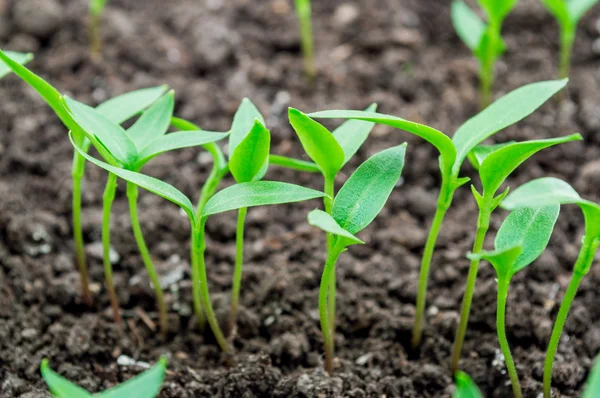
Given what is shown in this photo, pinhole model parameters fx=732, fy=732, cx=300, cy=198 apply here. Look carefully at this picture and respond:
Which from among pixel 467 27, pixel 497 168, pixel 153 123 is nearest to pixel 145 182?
pixel 153 123

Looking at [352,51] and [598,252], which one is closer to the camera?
[598,252]

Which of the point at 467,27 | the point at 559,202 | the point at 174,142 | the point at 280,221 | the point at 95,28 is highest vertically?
the point at 95,28

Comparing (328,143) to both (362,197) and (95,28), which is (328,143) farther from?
(95,28)

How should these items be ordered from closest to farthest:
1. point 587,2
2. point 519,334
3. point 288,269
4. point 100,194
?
point 519,334 → point 288,269 → point 100,194 → point 587,2

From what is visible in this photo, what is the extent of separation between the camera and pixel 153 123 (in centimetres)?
116

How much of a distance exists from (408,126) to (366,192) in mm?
A: 143

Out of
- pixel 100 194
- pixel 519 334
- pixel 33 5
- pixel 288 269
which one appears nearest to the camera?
pixel 519 334

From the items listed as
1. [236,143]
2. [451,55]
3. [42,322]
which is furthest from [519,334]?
[451,55]

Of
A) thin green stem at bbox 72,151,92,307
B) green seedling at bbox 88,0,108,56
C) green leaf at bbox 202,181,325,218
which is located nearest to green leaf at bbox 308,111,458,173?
green leaf at bbox 202,181,325,218

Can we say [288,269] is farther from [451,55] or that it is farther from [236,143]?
[451,55]

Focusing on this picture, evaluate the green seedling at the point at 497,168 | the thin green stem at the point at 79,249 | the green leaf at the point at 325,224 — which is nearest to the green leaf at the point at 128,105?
the thin green stem at the point at 79,249

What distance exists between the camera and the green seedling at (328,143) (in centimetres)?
99

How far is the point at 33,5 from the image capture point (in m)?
2.04

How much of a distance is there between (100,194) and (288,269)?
50 cm
